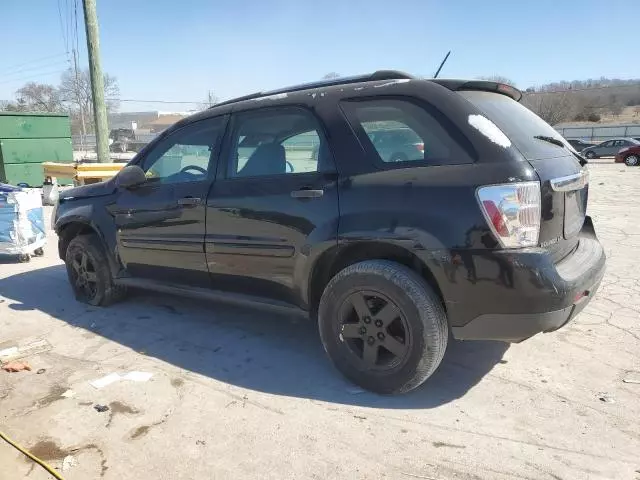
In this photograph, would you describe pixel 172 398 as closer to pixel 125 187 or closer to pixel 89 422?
pixel 89 422

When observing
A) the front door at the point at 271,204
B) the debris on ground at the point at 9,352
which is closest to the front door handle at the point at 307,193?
the front door at the point at 271,204

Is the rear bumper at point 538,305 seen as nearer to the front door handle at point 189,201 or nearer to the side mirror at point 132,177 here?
the front door handle at point 189,201

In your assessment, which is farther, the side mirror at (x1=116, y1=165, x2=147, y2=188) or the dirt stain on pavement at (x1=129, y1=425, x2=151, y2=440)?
the side mirror at (x1=116, y1=165, x2=147, y2=188)

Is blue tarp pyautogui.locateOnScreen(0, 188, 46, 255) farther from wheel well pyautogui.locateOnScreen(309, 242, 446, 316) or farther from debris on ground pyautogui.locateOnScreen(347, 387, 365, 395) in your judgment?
debris on ground pyautogui.locateOnScreen(347, 387, 365, 395)

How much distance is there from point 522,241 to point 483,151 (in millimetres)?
517

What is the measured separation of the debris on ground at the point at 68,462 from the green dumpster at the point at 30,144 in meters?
13.1

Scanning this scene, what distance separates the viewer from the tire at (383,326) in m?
2.91

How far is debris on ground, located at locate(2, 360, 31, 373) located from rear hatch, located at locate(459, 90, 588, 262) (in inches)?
137

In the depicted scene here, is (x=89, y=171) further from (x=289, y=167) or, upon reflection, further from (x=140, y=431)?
(x=140, y=431)

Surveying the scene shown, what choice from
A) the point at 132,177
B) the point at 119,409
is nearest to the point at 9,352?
the point at 119,409

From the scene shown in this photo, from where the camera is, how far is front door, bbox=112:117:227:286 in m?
3.94

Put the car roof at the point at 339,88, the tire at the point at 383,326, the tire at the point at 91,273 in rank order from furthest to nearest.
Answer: the tire at the point at 91,273 < the car roof at the point at 339,88 < the tire at the point at 383,326

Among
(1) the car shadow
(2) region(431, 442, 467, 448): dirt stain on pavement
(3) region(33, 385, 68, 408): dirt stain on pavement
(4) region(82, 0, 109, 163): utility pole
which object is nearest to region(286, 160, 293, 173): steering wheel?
(1) the car shadow

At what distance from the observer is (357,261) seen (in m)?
3.27
